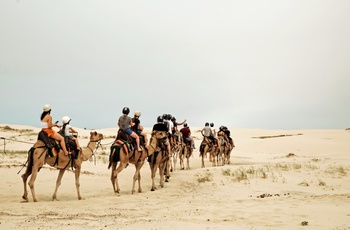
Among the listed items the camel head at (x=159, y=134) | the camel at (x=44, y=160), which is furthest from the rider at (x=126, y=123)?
the camel head at (x=159, y=134)

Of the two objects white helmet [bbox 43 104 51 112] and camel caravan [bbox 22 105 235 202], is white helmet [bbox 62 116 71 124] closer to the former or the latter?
camel caravan [bbox 22 105 235 202]

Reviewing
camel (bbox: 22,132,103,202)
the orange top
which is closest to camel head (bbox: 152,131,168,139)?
camel (bbox: 22,132,103,202)

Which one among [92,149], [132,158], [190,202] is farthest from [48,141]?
[190,202]

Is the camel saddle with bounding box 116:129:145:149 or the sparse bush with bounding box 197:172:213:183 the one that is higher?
the camel saddle with bounding box 116:129:145:149

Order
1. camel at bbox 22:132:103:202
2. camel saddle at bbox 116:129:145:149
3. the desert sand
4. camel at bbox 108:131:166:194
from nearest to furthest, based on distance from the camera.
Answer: the desert sand → camel at bbox 22:132:103:202 → camel at bbox 108:131:166:194 → camel saddle at bbox 116:129:145:149

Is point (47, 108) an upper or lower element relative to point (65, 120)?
upper

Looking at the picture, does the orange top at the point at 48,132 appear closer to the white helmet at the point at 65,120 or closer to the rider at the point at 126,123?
the white helmet at the point at 65,120

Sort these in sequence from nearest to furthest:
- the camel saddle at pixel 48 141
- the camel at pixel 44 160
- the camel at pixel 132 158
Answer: the camel at pixel 44 160 < the camel saddle at pixel 48 141 < the camel at pixel 132 158

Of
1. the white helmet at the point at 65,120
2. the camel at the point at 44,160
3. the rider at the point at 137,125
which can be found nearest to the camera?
the camel at the point at 44,160

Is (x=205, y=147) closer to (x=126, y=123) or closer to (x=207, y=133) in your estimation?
(x=207, y=133)

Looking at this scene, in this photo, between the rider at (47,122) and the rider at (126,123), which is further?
the rider at (126,123)

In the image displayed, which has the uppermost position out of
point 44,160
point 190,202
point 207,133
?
point 207,133

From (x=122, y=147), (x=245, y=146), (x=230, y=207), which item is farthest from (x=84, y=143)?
(x=230, y=207)

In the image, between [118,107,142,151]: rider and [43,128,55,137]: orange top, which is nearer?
[43,128,55,137]: orange top
